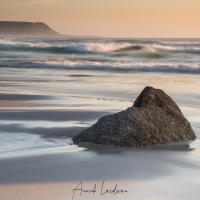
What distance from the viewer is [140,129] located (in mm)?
6219

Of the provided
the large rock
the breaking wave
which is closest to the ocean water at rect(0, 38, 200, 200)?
the large rock

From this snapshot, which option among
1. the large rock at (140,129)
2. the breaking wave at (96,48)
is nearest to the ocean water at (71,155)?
the large rock at (140,129)

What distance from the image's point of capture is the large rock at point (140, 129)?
6.16 m

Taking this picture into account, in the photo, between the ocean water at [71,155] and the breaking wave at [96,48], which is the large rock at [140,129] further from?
the breaking wave at [96,48]

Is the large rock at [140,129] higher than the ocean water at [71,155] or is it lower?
higher

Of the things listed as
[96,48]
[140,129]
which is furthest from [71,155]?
[96,48]

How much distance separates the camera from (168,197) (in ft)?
13.2

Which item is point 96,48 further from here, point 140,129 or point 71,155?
point 71,155

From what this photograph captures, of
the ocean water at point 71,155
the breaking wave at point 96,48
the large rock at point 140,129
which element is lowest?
the ocean water at point 71,155

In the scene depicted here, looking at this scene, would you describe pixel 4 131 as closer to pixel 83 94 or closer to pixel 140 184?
pixel 140 184

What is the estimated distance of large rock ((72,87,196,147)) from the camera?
616cm

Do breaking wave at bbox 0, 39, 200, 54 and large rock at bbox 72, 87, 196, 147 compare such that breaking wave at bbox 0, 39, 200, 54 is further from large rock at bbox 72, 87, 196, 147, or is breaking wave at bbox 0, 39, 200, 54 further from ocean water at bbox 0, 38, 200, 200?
large rock at bbox 72, 87, 196, 147

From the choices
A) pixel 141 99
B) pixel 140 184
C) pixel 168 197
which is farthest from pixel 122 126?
pixel 168 197

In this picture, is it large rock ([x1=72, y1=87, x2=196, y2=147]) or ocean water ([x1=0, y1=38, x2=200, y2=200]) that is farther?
large rock ([x1=72, y1=87, x2=196, y2=147])
